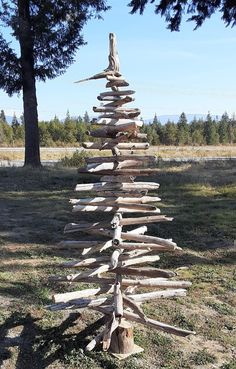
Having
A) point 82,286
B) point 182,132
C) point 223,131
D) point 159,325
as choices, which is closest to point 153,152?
point 82,286

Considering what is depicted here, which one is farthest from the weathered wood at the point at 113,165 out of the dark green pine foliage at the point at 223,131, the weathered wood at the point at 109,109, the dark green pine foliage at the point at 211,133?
the dark green pine foliage at the point at 223,131

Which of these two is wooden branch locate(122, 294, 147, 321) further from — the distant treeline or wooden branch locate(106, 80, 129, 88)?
the distant treeline

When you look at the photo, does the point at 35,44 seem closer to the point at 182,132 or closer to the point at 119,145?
the point at 119,145

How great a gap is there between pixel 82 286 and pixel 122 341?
4.91 ft

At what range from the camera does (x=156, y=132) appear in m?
61.4

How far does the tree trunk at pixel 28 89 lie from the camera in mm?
15766

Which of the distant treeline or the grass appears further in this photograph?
the distant treeline

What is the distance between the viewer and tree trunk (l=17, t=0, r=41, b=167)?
51.7ft

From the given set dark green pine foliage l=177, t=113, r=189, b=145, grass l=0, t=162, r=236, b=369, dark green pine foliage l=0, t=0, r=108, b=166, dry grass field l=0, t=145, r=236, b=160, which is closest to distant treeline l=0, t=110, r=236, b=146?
dark green pine foliage l=177, t=113, r=189, b=145

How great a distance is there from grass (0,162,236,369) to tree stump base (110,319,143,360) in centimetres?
8

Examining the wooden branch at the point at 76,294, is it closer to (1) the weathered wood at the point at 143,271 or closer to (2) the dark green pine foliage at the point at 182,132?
(1) the weathered wood at the point at 143,271

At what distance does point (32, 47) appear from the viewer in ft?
52.4

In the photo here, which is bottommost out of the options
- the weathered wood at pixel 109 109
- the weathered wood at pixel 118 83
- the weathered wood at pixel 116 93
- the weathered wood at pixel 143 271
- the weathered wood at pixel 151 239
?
the weathered wood at pixel 143 271

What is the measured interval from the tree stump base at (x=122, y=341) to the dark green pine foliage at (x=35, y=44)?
12384 mm
